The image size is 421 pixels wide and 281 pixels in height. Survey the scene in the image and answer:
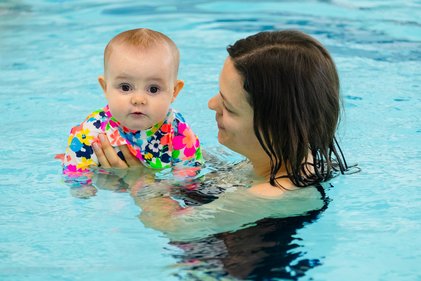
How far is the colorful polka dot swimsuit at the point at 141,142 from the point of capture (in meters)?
4.38

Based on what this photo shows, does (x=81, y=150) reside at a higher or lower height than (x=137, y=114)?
lower

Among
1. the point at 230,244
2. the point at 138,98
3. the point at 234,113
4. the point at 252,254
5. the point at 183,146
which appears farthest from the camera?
the point at 183,146

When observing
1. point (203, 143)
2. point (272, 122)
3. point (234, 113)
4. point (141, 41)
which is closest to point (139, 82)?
point (141, 41)

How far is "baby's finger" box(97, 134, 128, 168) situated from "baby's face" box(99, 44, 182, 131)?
154 millimetres

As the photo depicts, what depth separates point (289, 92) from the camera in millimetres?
3648

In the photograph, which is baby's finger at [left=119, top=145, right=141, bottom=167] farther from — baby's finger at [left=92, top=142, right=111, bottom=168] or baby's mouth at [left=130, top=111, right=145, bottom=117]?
baby's mouth at [left=130, top=111, right=145, bottom=117]

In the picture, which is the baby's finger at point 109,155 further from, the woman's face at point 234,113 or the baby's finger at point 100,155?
the woman's face at point 234,113

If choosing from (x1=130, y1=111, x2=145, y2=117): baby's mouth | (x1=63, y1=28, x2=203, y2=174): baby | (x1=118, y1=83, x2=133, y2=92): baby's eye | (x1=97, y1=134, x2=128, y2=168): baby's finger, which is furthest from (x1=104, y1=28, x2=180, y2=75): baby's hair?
(x1=97, y1=134, x2=128, y2=168): baby's finger

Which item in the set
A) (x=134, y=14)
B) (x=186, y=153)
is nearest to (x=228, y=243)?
(x=186, y=153)

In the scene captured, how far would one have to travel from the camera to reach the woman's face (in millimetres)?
3717

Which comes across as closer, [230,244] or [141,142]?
[230,244]

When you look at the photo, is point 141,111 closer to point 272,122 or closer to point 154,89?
point 154,89

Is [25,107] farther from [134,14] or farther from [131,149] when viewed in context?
[134,14]

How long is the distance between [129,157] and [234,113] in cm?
86
